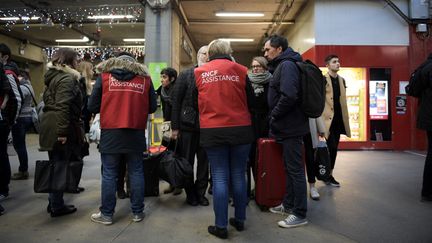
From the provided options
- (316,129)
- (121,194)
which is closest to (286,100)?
(316,129)

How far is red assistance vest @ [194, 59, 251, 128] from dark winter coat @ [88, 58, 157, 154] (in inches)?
26.9

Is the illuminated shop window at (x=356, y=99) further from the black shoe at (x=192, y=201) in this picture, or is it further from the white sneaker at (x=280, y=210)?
the black shoe at (x=192, y=201)

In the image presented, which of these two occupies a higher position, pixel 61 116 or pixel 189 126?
pixel 61 116

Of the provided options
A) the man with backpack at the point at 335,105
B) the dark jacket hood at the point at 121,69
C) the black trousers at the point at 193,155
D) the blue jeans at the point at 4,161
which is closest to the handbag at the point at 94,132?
the blue jeans at the point at 4,161

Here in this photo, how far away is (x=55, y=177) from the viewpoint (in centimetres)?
300

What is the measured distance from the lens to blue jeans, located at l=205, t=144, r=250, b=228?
2.68 meters

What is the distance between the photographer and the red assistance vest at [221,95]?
263 centimetres

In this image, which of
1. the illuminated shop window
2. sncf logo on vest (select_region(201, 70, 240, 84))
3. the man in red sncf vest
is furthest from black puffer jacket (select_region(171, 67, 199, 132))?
the illuminated shop window

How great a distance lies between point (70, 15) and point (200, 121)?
8823 mm

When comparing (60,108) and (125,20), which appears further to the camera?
(125,20)

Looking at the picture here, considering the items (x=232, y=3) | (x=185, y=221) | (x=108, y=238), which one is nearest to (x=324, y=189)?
(x=185, y=221)

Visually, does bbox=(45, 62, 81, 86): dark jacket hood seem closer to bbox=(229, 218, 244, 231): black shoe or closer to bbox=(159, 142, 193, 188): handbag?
bbox=(159, 142, 193, 188): handbag

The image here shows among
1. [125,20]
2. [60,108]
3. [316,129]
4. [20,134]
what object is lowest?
[20,134]

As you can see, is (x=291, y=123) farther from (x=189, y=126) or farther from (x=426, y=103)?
(x=426, y=103)
